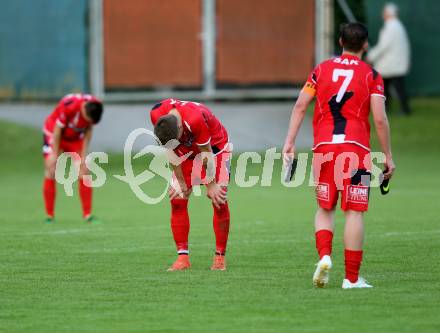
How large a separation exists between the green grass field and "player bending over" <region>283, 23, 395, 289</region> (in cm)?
39

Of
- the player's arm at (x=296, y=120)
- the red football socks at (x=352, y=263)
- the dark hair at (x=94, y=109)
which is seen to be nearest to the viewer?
the red football socks at (x=352, y=263)

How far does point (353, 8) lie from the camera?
91.8 feet

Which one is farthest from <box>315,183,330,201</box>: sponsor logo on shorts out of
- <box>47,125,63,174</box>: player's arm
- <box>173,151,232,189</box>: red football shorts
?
<box>47,125,63,174</box>: player's arm

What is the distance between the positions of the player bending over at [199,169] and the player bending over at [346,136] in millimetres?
1058

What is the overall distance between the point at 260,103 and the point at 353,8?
306 cm

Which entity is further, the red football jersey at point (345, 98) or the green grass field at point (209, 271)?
the red football jersey at point (345, 98)

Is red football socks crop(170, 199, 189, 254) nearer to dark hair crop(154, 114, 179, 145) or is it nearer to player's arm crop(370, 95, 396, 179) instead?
dark hair crop(154, 114, 179, 145)

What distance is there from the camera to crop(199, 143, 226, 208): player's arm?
10.2 m

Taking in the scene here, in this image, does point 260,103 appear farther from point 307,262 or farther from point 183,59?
point 307,262

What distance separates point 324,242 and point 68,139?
6.90 m

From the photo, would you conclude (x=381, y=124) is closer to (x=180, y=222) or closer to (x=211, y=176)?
(x=211, y=176)

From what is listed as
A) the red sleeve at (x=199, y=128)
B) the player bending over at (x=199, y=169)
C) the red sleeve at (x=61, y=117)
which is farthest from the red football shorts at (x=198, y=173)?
the red sleeve at (x=61, y=117)

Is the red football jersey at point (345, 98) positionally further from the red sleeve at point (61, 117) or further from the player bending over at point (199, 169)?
the red sleeve at point (61, 117)

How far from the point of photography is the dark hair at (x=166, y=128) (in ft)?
31.2
